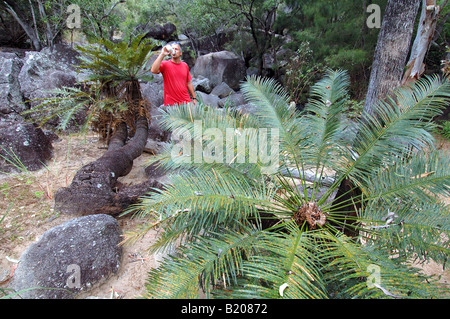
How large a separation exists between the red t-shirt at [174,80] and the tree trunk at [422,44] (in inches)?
108

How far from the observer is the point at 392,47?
2.29 meters

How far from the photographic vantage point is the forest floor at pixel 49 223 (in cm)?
221

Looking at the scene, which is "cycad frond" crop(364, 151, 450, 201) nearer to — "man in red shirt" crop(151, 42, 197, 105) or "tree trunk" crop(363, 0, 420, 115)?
"tree trunk" crop(363, 0, 420, 115)

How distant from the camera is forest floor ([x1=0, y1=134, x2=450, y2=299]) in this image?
2213 millimetres

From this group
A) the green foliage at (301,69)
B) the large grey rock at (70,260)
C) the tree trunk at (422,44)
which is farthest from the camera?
the green foliage at (301,69)

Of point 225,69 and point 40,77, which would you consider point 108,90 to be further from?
point 225,69

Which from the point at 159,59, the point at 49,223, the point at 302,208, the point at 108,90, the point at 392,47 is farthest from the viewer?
the point at 108,90

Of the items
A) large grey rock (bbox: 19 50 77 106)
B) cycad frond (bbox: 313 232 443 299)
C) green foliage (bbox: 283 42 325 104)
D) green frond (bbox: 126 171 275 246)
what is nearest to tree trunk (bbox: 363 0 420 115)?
cycad frond (bbox: 313 232 443 299)

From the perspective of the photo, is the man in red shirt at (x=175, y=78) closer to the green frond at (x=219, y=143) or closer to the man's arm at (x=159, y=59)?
the man's arm at (x=159, y=59)

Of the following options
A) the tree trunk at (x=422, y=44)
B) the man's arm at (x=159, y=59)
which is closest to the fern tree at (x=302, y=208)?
the tree trunk at (x=422, y=44)

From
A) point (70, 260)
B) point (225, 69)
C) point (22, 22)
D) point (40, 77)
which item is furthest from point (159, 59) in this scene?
point (22, 22)

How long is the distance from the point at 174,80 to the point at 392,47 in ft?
8.77

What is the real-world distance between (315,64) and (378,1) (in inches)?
87.9

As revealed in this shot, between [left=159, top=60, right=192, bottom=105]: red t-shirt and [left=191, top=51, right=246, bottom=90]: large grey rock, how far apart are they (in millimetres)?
8476
